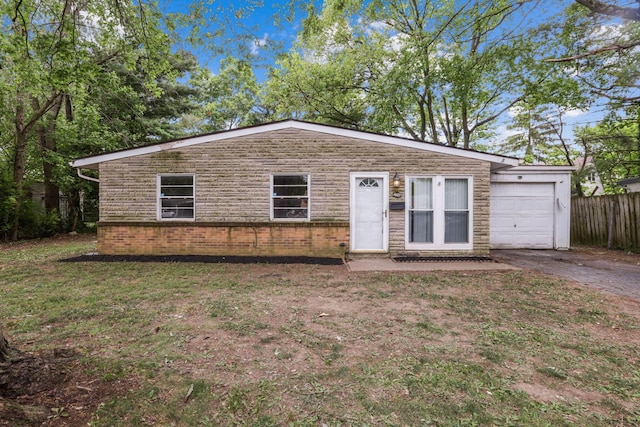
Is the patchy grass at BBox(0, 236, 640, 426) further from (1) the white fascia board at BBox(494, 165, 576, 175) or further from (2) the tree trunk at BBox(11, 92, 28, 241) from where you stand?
(2) the tree trunk at BBox(11, 92, 28, 241)

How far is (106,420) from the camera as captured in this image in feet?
6.40

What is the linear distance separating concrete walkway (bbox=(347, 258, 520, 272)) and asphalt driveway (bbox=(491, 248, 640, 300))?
0.81 m

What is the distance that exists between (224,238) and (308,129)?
3.81 metres

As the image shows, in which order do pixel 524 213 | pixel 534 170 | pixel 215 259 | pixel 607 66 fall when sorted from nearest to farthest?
pixel 215 259 < pixel 534 170 < pixel 524 213 < pixel 607 66

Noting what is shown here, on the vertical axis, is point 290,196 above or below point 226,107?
below

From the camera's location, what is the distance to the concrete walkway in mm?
6918

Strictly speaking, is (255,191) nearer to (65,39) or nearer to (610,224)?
(65,39)

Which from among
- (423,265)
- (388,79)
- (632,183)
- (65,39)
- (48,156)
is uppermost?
(388,79)

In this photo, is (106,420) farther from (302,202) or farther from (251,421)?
(302,202)

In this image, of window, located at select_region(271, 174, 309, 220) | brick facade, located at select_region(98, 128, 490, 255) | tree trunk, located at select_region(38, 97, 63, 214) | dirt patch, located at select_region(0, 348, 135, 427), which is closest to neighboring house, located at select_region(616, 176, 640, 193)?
brick facade, located at select_region(98, 128, 490, 255)

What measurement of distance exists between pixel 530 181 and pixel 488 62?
403 cm

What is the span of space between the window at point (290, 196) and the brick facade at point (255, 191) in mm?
176

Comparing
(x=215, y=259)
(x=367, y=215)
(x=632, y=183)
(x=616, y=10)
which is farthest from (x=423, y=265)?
(x=632, y=183)

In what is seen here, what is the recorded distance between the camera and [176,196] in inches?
338
